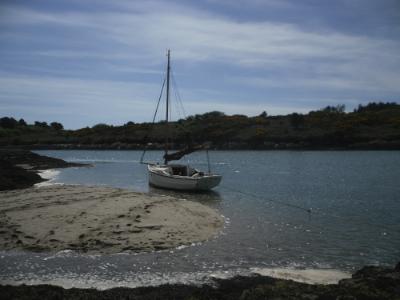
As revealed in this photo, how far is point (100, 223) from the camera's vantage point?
57.9 feet

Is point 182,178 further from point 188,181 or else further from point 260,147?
point 260,147

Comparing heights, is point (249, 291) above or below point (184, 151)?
below

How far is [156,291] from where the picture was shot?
1055cm

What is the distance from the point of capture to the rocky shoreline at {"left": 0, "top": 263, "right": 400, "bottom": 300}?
9484 mm

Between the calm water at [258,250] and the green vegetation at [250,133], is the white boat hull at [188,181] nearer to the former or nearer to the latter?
the calm water at [258,250]

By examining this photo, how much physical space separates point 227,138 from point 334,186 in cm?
9006

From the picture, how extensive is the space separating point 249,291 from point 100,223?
364 inches

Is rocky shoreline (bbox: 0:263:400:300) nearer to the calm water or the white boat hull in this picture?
the calm water

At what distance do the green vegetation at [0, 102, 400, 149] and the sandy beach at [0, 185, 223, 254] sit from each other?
7190 centimetres

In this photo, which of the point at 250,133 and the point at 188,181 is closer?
the point at 188,181

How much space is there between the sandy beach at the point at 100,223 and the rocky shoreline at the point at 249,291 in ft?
14.8

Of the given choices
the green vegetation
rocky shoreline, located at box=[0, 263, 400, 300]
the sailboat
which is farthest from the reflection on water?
the green vegetation

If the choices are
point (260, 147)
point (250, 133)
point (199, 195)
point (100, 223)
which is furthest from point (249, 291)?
point (250, 133)

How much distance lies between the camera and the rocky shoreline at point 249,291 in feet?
31.1
